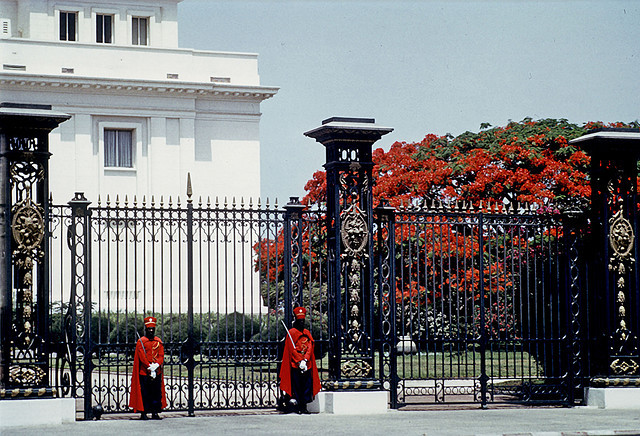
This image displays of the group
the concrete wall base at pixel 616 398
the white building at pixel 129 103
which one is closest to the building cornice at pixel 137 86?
the white building at pixel 129 103

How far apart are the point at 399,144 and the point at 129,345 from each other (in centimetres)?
2280

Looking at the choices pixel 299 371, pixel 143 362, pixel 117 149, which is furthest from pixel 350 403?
pixel 117 149

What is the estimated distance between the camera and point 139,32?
40562mm

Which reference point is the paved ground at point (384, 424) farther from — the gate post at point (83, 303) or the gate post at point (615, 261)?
the gate post at point (615, 261)

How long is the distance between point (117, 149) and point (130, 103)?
152 centimetres

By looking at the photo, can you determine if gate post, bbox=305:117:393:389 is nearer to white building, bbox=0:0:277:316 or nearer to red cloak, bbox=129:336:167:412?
red cloak, bbox=129:336:167:412

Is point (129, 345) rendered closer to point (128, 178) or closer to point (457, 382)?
point (457, 382)

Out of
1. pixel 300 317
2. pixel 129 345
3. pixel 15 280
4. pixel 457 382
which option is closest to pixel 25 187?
pixel 15 280

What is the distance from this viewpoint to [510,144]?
115 feet

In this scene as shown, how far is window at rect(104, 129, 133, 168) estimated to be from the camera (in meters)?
36.7

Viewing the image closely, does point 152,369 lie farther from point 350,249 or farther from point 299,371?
point 350,249

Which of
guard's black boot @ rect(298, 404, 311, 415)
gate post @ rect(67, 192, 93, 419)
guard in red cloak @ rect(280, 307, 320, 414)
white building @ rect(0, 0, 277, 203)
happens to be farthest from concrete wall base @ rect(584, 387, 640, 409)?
white building @ rect(0, 0, 277, 203)

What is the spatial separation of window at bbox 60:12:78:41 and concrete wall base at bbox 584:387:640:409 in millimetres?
28235

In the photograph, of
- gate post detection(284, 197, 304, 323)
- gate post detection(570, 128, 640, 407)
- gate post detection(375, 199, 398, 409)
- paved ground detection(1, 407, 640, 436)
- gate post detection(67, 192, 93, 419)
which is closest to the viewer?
paved ground detection(1, 407, 640, 436)
